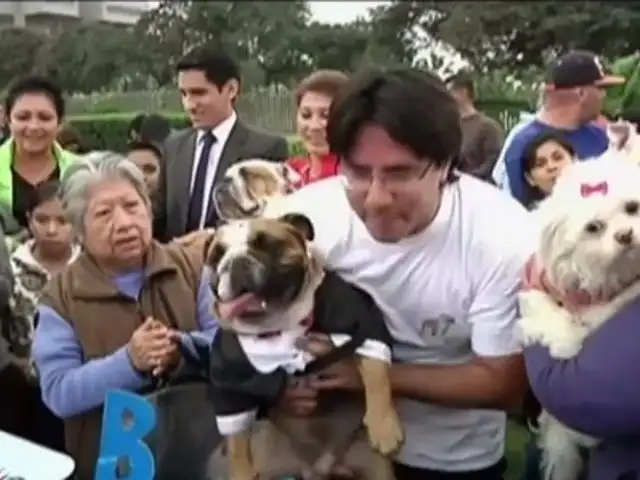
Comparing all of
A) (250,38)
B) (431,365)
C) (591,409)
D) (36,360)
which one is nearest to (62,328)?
(36,360)

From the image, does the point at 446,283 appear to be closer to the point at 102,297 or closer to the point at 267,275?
the point at 267,275

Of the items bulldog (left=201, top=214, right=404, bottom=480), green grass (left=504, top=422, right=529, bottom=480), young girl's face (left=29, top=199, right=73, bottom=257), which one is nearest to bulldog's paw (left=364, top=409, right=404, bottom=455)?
bulldog (left=201, top=214, right=404, bottom=480)

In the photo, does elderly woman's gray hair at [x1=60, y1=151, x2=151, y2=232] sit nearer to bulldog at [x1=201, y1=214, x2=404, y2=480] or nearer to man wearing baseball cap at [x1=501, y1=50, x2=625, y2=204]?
bulldog at [x1=201, y1=214, x2=404, y2=480]

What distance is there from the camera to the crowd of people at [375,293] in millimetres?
2512

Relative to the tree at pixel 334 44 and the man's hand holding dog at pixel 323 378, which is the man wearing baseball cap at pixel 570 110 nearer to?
the man's hand holding dog at pixel 323 378

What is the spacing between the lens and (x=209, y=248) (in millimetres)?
2799

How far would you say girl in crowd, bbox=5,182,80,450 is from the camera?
371 cm

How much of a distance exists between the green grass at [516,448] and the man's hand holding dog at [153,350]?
0.93m

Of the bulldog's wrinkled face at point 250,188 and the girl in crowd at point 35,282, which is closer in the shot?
the bulldog's wrinkled face at point 250,188

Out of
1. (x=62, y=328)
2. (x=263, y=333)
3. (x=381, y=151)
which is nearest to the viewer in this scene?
(x=381, y=151)

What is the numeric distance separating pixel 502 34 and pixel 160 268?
37.2 metres

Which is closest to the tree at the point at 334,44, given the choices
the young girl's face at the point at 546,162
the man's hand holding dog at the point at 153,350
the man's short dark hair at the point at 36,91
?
the man's short dark hair at the point at 36,91

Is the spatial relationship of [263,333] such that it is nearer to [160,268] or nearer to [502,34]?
[160,268]

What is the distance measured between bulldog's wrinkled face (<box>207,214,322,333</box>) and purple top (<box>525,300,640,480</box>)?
573 millimetres
